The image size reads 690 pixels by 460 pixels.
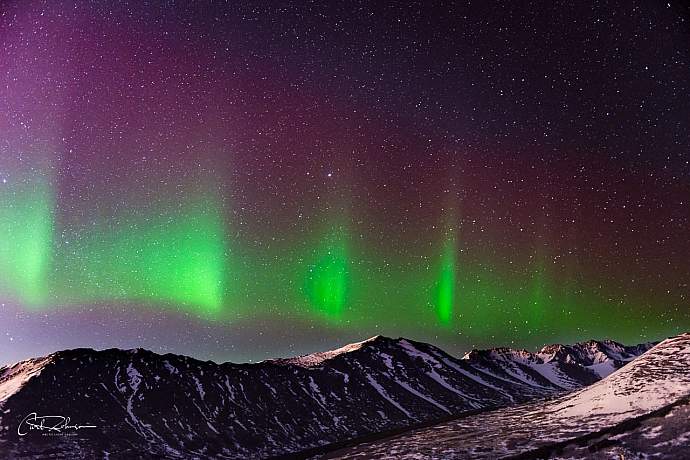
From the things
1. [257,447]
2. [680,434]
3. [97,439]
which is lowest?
[257,447]

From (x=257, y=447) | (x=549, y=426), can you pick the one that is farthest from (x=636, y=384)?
(x=257, y=447)

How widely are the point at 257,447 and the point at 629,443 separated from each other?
13599 centimetres

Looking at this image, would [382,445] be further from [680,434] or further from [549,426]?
[680,434]

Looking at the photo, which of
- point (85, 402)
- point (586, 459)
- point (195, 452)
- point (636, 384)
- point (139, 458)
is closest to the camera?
point (586, 459)

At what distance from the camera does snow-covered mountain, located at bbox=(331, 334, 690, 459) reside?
265 ft

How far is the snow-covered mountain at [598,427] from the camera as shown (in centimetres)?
8081

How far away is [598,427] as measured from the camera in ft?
317

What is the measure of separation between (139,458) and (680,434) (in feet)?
468

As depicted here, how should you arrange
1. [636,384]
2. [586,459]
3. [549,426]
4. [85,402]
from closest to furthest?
[586,459] → [549,426] → [636,384] → [85,402]

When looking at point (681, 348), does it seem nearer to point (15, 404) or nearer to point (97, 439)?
point (97, 439)

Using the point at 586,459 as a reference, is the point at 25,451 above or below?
below

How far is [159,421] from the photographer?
7210 inches

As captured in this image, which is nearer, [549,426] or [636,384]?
[549,426]

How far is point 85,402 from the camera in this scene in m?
182
